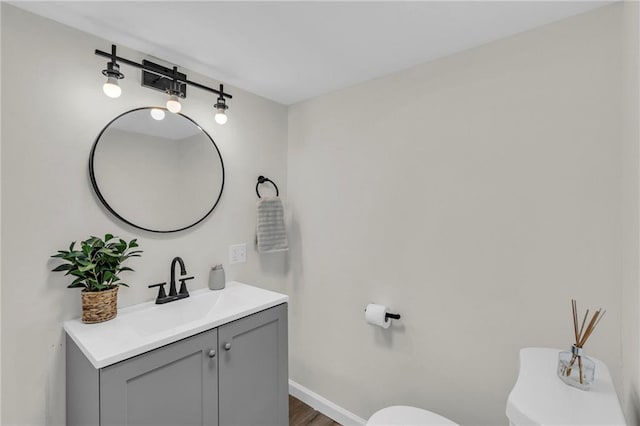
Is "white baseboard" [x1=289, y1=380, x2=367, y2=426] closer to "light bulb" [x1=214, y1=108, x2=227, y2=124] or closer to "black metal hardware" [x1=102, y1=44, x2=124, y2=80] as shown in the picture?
"light bulb" [x1=214, y1=108, x2=227, y2=124]

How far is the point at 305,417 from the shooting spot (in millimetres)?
2049

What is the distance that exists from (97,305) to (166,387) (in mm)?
475

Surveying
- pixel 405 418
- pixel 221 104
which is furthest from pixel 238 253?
pixel 405 418

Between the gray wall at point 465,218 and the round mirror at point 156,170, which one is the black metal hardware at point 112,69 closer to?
the round mirror at point 156,170

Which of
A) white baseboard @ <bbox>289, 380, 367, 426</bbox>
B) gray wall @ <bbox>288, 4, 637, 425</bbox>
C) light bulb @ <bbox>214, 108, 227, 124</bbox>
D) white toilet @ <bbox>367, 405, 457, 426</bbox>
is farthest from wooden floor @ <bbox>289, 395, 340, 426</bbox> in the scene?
light bulb @ <bbox>214, 108, 227, 124</bbox>

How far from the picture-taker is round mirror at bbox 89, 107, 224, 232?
145 centimetres

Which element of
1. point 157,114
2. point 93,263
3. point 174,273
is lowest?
point 174,273

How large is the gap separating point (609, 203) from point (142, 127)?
216 centimetres

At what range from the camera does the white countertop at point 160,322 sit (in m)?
1.09

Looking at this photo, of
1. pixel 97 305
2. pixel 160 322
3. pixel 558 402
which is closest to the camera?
pixel 558 402

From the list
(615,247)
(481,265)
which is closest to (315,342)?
(481,265)

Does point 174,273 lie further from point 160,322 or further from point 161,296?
point 160,322

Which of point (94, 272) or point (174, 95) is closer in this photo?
point (94, 272)

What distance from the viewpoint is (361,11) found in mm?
1236
